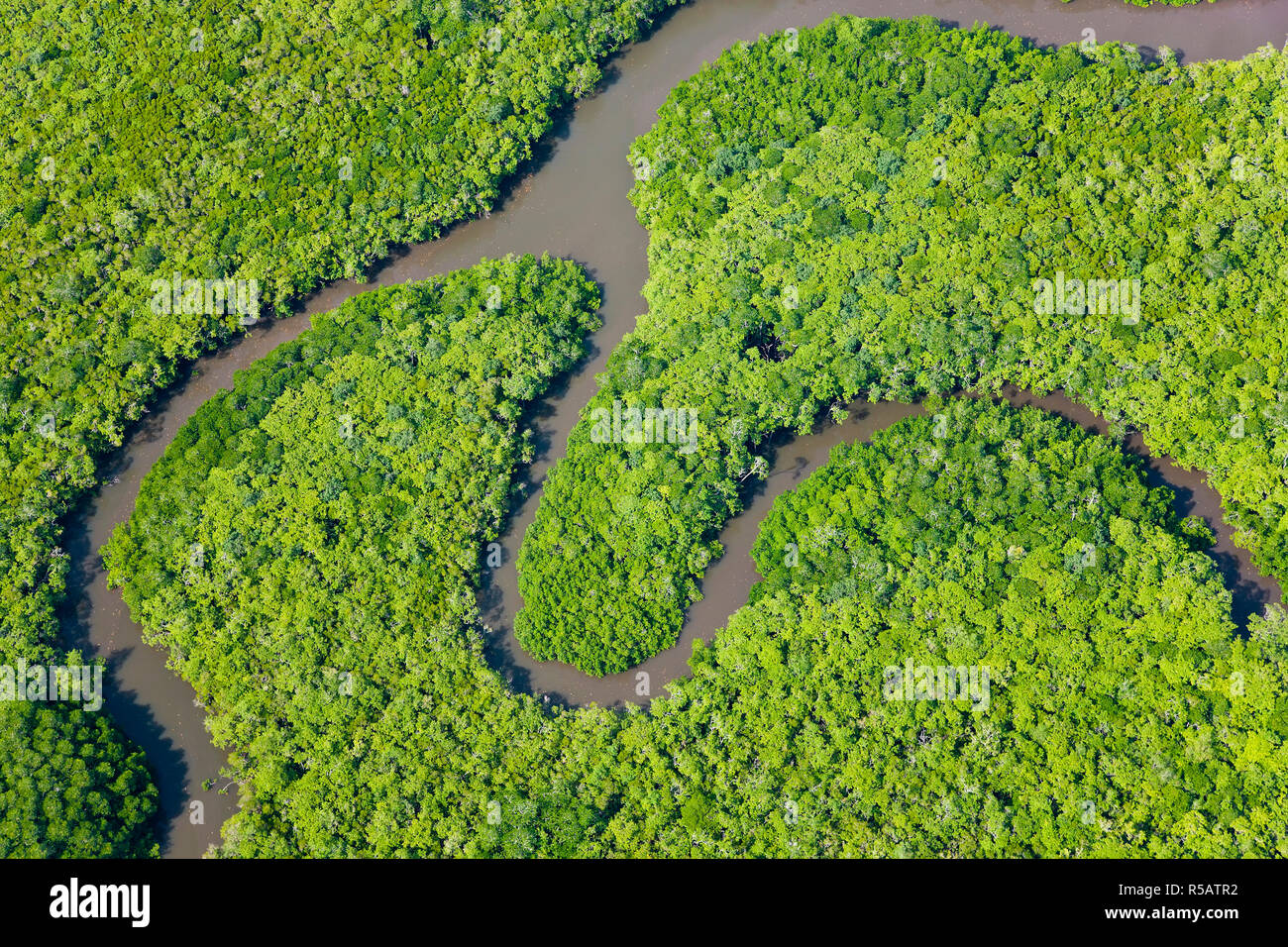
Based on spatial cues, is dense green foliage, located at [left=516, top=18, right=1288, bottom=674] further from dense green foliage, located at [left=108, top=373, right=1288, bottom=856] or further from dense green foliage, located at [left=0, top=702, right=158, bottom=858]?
dense green foliage, located at [left=0, top=702, right=158, bottom=858]

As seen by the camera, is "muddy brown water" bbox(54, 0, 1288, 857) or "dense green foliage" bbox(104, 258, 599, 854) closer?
"dense green foliage" bbox(104, 258, 599, 854)

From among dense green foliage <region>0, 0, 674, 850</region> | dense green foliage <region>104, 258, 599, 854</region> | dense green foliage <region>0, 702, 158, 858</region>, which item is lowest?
dense green foliage <region>0, 702, 158, 858</region>

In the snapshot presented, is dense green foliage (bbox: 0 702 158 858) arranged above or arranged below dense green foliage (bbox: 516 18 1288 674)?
below

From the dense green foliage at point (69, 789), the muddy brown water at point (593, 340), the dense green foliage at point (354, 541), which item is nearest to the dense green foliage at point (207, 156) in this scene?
the muddy brown water at point (593, 340)

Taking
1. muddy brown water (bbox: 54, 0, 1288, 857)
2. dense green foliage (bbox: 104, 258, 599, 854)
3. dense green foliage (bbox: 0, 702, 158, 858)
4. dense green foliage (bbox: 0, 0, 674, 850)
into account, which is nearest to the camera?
dense green foliage (bbox: 0, 702, 158, 858)

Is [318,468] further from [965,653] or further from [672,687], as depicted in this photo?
[965,653]

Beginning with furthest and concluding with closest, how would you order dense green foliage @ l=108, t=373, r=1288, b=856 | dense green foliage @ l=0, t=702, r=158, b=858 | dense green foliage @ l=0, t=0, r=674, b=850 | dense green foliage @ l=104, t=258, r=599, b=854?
dense green foliage @ l=0, t=0, r=674, b=850
dense green foliage @ l=104, t=258, r=599, b=854
dense green foliage @ l=108, t=373, r=1288, b=856
dense green foliage @ l=0, t=702, r=158, b=858

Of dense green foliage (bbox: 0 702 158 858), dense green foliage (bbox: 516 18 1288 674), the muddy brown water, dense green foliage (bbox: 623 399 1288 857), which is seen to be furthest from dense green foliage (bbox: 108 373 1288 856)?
dense green foliage (bbox: 0 702 158 858)

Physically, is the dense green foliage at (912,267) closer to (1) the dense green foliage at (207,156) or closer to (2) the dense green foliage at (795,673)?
(2) the dense green foliage at (795,673)
